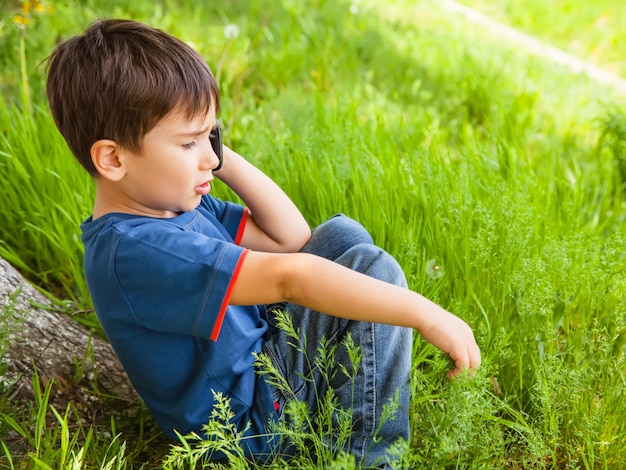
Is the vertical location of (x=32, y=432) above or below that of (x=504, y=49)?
below

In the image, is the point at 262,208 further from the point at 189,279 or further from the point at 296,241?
the point at 189,279

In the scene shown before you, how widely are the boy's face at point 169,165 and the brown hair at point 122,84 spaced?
0.02 metres

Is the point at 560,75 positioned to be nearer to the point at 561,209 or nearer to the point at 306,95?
the point at 306,95

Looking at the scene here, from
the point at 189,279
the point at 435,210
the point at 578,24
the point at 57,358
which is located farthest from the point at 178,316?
the point at 578,24

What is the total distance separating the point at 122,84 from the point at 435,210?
3.58 ft

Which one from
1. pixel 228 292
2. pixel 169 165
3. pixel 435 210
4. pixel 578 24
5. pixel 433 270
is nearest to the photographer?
pixel 228 292

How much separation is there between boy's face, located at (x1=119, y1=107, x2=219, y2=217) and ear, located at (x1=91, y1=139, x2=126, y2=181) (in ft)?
0.05

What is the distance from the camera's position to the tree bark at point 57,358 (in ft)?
6.02

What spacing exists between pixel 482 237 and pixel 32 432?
1222 mm

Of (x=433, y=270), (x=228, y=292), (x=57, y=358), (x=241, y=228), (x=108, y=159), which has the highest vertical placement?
(x=108, y=159)

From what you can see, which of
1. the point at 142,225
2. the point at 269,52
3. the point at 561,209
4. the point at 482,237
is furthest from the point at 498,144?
the point at 142,225

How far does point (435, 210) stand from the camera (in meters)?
2.18

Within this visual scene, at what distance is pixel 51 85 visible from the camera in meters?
1.50

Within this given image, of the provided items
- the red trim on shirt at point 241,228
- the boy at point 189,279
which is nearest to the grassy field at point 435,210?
the boy at point 189,279
